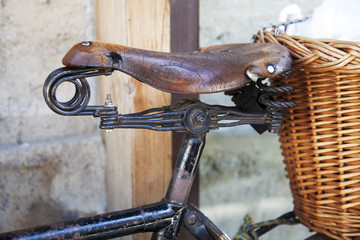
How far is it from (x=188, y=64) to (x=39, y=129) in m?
0.68

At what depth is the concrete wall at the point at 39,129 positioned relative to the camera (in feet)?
3.94

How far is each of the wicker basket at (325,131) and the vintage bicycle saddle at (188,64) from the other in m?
0.08

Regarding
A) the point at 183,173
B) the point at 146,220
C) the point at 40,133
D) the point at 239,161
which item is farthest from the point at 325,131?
the point at 239,161

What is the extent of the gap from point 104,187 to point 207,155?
0.57 metres

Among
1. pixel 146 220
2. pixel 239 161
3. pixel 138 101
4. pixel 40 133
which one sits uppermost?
pixel 138 101

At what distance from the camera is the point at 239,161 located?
183 centimetres

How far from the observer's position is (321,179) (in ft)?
2.99

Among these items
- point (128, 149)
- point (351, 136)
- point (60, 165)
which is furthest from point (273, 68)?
point (60, 165)

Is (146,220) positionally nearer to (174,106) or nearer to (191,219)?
(191,219)

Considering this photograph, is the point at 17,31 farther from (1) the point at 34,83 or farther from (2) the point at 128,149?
(2) the point at 128,149

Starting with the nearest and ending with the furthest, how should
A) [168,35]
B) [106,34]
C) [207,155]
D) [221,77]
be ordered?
1. [221,77]
2. [168,35]
3. [106,34]
4. [207,155]

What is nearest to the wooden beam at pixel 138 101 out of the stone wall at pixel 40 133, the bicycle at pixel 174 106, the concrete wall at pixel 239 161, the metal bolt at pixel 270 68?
the stone wall at pixel 40 133

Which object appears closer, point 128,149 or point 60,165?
point 128,149

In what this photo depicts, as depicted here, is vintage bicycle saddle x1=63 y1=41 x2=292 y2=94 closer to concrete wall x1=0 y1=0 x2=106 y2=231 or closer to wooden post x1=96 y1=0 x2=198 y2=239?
wooden post x1=96 y1=0 x2=198 y2=239
